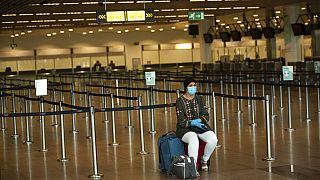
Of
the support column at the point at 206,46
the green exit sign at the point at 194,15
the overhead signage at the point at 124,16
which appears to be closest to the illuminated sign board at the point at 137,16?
the overhead signage at the point at 124,16

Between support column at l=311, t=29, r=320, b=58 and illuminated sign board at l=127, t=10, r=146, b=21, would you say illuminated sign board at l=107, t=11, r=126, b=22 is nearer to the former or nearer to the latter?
illuminated sign board at l=127, t=10, r=146, b=21

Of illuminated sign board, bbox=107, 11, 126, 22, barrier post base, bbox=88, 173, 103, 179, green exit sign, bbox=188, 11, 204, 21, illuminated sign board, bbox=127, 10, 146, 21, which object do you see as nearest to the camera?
barrier post base, bbox=88, 173, 103, 179

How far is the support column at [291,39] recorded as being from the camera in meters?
36.4

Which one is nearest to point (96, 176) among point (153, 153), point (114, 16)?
point (153, 153)

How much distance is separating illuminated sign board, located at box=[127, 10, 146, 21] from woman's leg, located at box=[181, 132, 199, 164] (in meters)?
14.7

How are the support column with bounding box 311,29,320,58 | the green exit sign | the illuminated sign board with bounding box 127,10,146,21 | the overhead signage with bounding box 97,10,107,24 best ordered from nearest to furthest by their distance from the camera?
the overhead signage with bounding box 97,10,107,24 → the illuminated sign board with bounding box 127,10,146,21 → the green exit sign → the support column with bounding box 311,29,320,58

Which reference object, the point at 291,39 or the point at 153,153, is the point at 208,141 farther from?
the point at 291,39

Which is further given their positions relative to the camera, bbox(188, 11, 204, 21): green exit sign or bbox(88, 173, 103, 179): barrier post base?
bbox(188, 11, 204, 21): green exit sign

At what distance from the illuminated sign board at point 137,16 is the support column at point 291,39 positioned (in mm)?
14320

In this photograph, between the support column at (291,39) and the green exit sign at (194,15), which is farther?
the support column at (291,39)

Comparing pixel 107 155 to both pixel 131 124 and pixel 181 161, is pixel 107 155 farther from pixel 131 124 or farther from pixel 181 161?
pixel 131 124

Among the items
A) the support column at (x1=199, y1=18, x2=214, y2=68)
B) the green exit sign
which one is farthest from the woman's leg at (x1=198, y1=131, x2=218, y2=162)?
the support column at (x1=199, y1=18, x2=214, y2=68)

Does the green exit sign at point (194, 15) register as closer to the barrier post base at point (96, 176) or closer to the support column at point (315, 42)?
the support column at point (315, 42)

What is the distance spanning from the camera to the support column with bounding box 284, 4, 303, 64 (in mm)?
36406
